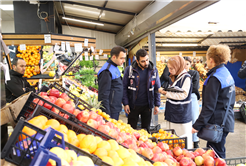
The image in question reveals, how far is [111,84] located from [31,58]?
3.19 metres

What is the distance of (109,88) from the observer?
279cm

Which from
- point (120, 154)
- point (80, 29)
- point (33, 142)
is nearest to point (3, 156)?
point (33, 142)

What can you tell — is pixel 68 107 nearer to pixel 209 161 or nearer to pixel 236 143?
pixel 209 161

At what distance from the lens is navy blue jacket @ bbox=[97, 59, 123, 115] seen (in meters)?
2.77

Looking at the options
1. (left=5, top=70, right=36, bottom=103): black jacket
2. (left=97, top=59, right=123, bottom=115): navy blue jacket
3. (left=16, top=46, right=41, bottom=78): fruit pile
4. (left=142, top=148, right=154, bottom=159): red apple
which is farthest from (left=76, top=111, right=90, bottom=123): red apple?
(left=16, top=46, right=41, bottom=78): fruit pile

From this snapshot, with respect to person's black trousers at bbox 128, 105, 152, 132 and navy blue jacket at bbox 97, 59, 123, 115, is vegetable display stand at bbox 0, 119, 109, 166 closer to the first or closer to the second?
navy blue jacket at bbox 97, 59, 123, 115

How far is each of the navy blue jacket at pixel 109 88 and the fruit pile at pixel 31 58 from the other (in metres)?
2.93

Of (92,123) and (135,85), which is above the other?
(135,85)

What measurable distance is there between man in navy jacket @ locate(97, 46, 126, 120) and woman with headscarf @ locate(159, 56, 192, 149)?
0.74m

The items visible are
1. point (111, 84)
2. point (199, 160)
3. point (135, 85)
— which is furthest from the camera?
point (135, 85)

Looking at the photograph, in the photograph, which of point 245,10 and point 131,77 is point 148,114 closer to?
point 131,77

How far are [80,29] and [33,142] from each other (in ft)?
42.9

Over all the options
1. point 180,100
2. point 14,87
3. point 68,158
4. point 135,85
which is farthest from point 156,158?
point 14,87

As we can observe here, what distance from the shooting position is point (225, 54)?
2.14 meters
